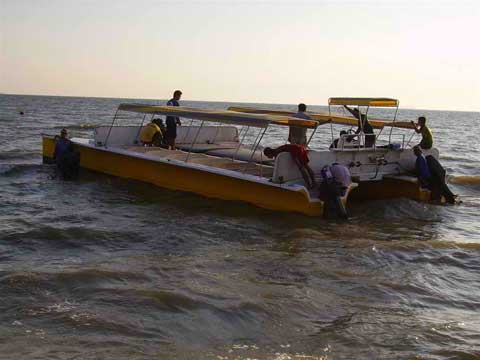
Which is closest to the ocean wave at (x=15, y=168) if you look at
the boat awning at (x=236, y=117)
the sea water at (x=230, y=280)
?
the sea water at (x=230, y=280)

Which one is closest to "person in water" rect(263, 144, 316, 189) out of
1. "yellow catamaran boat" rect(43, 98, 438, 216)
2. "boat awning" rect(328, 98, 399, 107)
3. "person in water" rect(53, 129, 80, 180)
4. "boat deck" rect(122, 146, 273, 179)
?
"yellow catamaran boat" rect(43, 98, 438, 216)

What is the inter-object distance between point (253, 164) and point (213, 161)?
1.02m

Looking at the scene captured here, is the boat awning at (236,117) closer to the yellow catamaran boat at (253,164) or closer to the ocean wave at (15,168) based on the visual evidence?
the yellow catamaran boat at (253,164)

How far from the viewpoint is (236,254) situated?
1044 centimetres

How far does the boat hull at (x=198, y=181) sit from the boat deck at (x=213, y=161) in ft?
1.25

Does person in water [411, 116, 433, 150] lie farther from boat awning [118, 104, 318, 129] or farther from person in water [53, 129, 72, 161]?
person in water [53, 129, 72, 161]

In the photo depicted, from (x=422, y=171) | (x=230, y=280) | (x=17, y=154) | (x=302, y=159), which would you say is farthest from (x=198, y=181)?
(x=17, y=154)

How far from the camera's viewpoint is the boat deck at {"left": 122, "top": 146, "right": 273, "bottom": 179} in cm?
1421

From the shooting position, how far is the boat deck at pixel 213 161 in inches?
560

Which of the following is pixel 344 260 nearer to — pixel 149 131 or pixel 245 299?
pixel 245 299

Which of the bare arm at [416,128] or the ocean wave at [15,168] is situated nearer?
the bare arm at [416,128]

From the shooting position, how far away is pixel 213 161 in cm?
1542

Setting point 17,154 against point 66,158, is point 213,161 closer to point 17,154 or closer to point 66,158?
point 66,158

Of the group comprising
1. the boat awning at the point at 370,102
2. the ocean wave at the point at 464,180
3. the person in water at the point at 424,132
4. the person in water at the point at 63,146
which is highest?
the boat awning at the point at 370,102
